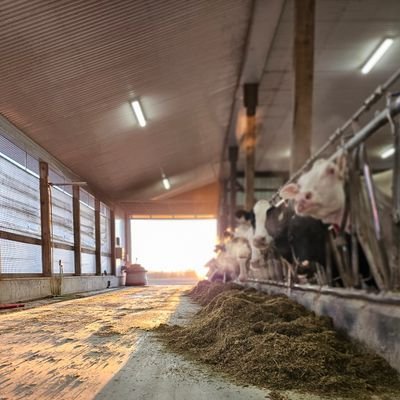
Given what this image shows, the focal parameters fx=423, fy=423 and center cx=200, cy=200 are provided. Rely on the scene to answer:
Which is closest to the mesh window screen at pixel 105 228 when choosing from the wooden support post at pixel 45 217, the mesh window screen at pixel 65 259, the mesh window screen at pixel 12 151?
the mesh window screen at pixel 65 259

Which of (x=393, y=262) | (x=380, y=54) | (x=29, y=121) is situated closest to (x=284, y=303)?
(x=393, y=262)

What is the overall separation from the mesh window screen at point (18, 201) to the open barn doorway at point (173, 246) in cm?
1697

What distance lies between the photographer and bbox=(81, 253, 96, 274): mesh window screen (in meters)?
15.5

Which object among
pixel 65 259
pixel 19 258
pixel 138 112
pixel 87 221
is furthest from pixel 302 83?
pixel 87 221

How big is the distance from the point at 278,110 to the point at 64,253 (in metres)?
8.44

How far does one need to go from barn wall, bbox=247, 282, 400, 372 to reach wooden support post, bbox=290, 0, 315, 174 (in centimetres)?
297

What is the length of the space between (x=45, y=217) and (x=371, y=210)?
32.1 feet

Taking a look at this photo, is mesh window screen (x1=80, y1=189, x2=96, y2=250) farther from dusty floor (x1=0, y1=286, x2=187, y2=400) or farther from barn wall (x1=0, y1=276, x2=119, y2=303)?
dusty floor (x1=0, y1=286, x2=187, y2=400)

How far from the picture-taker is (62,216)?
13.0 metres

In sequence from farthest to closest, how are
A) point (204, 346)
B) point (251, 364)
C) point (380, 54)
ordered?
point (380, 54) → point (204, 346) → point (251, 364)

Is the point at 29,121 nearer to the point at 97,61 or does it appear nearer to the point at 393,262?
the point at 97,61

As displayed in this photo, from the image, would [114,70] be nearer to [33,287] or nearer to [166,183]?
[33,287]

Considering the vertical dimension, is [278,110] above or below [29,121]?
above

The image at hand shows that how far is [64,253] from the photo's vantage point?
510 inches
